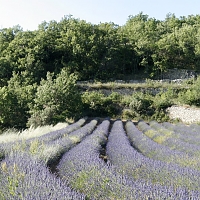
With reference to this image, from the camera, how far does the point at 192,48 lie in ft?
124

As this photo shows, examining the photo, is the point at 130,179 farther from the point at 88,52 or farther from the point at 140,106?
the point at 88,52

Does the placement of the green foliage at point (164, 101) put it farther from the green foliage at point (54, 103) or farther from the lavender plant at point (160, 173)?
the lavender plant at point (160, 173)

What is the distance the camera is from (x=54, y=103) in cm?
1919

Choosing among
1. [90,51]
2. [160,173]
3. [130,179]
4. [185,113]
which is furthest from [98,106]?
[130,179]

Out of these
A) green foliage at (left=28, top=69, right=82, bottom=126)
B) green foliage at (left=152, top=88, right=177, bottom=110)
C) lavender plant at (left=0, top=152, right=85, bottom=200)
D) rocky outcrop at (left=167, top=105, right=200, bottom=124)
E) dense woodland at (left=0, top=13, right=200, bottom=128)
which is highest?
dense woodland at (left=0, top=13, right=200, bottom=128)

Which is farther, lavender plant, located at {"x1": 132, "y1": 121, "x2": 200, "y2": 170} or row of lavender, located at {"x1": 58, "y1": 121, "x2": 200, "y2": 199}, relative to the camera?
lavender plant, located at {"x1": 132, "y1": 121, "x2": 200, "y2": 170}

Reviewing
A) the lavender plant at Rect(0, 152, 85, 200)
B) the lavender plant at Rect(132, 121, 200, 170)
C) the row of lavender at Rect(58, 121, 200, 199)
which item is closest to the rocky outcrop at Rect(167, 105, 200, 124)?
the lavender plant at Rect(132, 121, 200, 170)

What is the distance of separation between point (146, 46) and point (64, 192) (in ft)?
116

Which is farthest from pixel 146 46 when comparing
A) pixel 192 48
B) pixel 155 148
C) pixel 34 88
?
pixel 155 148

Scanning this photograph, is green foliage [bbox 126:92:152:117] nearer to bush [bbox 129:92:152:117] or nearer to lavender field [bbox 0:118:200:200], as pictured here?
bush [bbox 129:92:152:117]

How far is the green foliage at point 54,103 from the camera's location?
17938 mm

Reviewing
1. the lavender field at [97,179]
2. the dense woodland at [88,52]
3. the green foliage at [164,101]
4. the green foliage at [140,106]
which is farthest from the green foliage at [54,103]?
the lavender field at [97,179]

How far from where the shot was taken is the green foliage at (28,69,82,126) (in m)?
17.9

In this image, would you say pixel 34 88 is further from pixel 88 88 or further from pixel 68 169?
pixel 68 169
